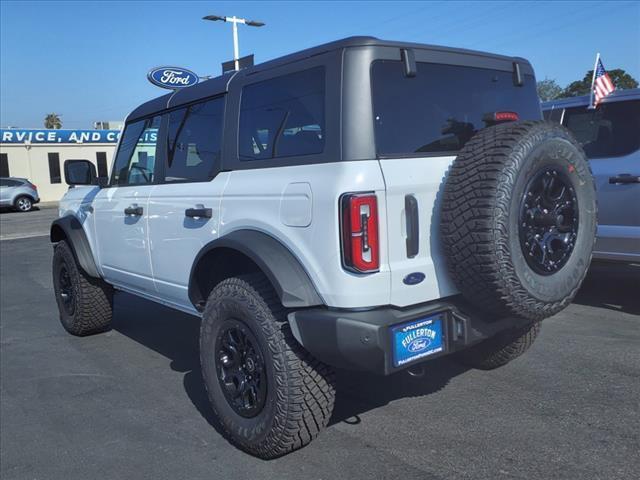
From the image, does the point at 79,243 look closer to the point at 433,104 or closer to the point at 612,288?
the point at 433,104

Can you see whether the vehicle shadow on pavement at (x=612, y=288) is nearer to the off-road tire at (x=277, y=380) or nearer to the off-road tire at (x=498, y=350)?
the off-road tire at (x=498, y=350)

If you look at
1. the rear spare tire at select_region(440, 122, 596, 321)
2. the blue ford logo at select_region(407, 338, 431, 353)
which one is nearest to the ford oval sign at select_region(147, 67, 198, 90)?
the rear spare tire at select_region(440, 122, 596, 321)

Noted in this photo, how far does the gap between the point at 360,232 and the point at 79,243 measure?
11.6 ft

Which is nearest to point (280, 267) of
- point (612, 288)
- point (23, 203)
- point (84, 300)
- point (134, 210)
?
point (134, 210)

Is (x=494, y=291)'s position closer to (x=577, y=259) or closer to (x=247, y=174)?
(x=577, y=259)

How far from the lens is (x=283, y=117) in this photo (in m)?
3.15

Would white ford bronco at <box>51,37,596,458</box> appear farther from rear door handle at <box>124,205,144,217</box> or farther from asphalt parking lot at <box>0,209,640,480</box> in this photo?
rear door handle at <box>124,205,144,217</box>

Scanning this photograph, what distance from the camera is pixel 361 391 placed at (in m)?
4.02

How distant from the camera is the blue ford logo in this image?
2734 millimetres

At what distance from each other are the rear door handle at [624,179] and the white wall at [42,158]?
106ft

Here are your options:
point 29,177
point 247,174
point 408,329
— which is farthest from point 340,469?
point 29,177

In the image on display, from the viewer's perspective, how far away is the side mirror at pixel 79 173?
523 cm

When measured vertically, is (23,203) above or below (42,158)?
below

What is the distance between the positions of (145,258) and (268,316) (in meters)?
1.73
